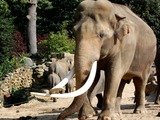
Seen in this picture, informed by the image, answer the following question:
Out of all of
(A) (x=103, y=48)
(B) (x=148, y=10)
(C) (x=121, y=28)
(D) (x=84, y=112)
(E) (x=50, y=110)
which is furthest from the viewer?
(B) (x=148, y=10)

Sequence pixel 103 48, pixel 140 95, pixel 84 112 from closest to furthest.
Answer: pixel 103 48 → pixel 84 112 → pixel 140 95

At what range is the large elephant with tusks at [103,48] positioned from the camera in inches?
261

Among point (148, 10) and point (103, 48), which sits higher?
point (103, 48)

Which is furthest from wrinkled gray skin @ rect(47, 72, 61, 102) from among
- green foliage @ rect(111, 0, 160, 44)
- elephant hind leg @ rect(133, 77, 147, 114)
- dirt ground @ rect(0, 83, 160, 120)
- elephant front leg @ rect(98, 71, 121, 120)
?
green foliage @ rect(111, 0, 160, 44)

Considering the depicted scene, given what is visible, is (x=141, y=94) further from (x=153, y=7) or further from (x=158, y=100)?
(x=153, y=7)

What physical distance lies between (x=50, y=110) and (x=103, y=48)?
4529 mm

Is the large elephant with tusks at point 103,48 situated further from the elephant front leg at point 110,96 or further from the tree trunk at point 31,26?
the tree trunk at point 31,26

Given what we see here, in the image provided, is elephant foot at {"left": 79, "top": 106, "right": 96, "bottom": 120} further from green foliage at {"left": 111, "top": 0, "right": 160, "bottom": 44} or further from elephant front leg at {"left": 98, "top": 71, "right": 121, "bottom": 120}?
green foliage at {"left": 111, "top": 0, "right": 160, "bottom": 44}

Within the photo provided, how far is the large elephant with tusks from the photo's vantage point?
6621 millimetres

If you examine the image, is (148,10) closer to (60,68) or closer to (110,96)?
(60,68)

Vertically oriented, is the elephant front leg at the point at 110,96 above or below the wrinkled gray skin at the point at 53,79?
above

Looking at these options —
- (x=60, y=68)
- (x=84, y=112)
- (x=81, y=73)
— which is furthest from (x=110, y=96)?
(x=60, y=68)

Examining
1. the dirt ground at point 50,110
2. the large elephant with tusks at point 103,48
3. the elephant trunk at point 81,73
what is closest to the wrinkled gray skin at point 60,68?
the dirt ground at point 50,110

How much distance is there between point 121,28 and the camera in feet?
24.2
